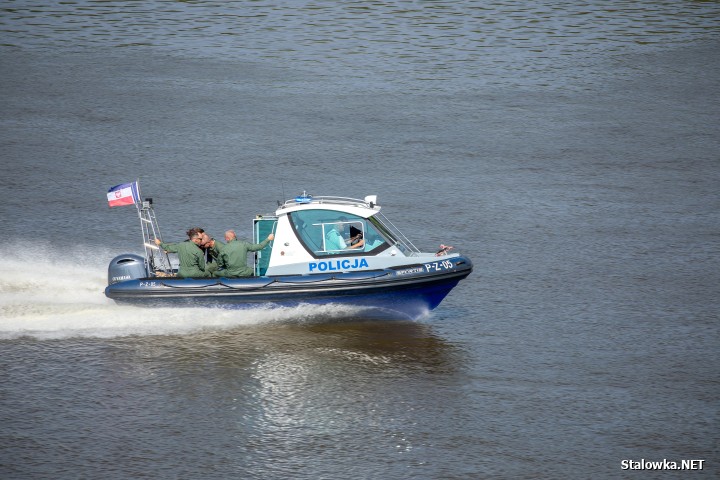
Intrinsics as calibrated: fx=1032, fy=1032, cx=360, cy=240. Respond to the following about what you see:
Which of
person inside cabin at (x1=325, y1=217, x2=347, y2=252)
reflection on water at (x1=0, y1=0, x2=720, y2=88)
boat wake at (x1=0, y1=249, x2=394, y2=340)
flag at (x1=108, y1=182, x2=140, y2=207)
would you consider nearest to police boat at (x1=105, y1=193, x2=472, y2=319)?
person inside cabin at (x1=325, y1=217, x2=347, y2=252)

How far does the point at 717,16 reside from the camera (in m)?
45.9

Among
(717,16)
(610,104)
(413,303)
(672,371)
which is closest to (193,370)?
(413,303)

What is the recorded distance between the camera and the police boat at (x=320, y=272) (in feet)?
59.9

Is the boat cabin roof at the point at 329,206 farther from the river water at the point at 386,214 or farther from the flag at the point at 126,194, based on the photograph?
the flag at the point at 126,194

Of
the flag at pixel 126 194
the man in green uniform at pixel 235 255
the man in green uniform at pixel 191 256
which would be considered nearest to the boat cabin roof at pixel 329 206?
the man in green uniform at pixel 235 255

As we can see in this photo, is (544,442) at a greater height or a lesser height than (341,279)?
lesser

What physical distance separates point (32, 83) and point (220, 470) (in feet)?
81.5

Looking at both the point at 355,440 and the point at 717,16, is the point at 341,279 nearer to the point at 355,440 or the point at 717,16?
the point at 355,440

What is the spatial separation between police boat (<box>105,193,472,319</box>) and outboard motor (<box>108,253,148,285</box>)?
0.06 feet

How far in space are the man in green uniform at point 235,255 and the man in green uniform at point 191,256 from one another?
33cm

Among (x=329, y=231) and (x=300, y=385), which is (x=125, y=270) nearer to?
(x=329, y=231)

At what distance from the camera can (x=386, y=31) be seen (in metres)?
43.4

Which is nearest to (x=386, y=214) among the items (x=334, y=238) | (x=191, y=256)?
(x=334, y=238)

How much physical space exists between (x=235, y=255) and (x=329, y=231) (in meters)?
1.75
